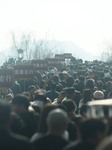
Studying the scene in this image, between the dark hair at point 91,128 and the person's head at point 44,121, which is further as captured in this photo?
the person's head at point 44,121

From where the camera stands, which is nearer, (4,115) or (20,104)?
(4,115)

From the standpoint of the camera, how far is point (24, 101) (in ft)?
32.8

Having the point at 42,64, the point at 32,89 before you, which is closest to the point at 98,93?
the point at 32,89

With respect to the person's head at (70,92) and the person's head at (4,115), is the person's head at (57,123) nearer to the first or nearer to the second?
the person's head at (4,115)

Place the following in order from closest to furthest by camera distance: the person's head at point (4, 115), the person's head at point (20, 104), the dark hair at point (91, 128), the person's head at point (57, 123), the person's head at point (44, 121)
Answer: the dark hair at point (91, 128) → the person's head at point (4, 115) → the person's head at point (57, 123) → the person's head at point (44, 121) → the person's head at point (20, 104)

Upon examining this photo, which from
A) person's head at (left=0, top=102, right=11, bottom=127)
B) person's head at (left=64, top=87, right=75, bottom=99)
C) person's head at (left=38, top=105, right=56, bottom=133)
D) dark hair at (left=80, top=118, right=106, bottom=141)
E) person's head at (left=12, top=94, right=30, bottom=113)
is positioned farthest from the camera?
person's head at (left=64, top=87, right=75, bottom=99)

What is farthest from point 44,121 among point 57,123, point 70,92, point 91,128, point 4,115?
point 70,92

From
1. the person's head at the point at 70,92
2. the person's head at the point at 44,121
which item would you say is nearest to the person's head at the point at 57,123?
the person's head at the point at 44,121

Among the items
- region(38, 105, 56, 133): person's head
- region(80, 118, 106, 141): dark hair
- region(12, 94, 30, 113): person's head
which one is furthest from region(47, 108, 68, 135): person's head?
region(12, 94, 30, 113): person's head

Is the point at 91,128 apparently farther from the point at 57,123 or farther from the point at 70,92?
the point at 70,92

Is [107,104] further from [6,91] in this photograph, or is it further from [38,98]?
[6,91]

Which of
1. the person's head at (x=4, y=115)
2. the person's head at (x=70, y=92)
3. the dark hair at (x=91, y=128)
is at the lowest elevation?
the dark hair at (x=91, y=128)

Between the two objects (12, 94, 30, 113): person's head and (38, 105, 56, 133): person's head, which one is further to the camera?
(12, 94, 30, 113): person's head

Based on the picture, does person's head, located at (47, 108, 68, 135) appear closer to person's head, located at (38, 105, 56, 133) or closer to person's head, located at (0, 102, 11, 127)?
person's head, located at (0, 102, 11, 127)
